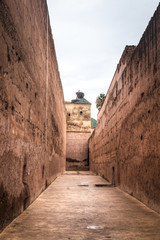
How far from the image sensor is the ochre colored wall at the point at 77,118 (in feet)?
115

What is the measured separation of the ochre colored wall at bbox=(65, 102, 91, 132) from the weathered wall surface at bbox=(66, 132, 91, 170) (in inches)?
460

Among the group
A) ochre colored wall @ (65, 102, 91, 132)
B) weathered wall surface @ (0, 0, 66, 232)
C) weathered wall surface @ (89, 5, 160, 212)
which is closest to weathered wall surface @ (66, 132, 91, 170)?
ochre colored wall @ (65, 102, 91, 132)

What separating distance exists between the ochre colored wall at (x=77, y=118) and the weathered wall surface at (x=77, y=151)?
1169cm

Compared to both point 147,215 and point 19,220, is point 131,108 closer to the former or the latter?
point 147,215

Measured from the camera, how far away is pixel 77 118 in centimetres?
3531

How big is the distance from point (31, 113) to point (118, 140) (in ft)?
12.2

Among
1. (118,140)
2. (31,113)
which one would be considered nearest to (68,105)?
(118,140)

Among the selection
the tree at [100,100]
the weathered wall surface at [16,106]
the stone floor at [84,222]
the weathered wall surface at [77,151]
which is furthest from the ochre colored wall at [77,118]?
the stone floor at [84,222]

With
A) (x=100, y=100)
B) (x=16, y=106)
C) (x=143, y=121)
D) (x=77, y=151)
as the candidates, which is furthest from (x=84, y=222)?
(x=100, y=100)

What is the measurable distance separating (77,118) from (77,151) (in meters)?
13.1

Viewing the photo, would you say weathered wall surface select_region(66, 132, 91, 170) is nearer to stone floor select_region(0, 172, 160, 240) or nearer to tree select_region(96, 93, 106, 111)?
tree select_region(96, 93, 106, 111)

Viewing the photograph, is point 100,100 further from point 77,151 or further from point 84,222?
point 84,222

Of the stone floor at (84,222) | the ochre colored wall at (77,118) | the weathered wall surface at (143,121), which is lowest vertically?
the stone floor at (84,222)

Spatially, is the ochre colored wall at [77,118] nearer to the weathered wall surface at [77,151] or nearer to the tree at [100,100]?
the tree at [100,100]
